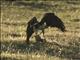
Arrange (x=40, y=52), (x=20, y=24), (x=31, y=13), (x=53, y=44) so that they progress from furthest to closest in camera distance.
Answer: (x=31, y=13), (x=20, y=24), (x=53, y=44), (x=40, y=52)

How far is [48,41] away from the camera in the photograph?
14039 millimetres

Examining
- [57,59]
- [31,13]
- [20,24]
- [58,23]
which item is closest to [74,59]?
[57,59]

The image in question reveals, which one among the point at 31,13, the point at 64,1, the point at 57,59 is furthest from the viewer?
the point at 64,1

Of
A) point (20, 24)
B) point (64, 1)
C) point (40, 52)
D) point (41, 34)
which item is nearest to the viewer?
point (40, 52)

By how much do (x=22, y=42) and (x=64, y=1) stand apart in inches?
729

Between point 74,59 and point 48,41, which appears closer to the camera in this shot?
point 74,59

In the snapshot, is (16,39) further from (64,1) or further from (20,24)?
(64,1)

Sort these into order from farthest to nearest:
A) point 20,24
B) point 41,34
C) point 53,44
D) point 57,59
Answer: point 20,24
point 41,34
point 53,44
point 57,59

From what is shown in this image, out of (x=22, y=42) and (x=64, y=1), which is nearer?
(x=22, y=42)

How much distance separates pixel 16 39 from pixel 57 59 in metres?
4.08

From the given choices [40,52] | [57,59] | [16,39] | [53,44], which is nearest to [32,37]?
[16,39]

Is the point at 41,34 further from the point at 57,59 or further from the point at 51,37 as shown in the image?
the point at 57,59

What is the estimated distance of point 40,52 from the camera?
11.8 m

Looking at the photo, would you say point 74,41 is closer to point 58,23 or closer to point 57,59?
point 58,23
